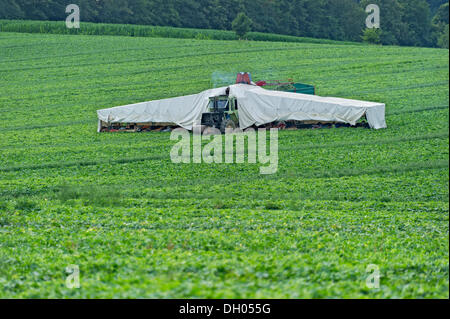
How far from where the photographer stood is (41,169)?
29.0m

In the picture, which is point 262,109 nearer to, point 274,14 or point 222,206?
point 222,206

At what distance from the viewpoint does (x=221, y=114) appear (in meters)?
36.1

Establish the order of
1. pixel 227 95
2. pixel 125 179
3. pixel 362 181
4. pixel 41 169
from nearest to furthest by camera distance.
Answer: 1. pixel 362 181
2. pixel 125 179
3. pixel 41 169
4. pixel 227 95

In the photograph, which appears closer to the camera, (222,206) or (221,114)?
(222,206)

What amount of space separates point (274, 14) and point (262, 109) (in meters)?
55.1

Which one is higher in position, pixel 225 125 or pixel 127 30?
pixel 127 30

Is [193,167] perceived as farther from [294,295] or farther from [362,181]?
[294,295]

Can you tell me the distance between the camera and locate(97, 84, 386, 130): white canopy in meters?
35.1

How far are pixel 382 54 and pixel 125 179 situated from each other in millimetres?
46396

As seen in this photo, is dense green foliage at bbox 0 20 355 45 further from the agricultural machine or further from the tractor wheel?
the tractor wheel

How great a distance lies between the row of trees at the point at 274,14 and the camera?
82.8 m

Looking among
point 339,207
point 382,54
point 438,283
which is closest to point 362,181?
point 339,207

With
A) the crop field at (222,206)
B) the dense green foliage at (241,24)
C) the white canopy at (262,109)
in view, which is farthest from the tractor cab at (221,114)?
the dense green foliage at (241,24)

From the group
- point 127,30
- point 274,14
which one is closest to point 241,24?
point 274,14
